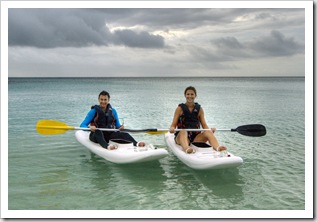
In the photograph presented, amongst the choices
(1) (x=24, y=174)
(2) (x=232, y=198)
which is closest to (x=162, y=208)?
(2) (x=232, y=198)

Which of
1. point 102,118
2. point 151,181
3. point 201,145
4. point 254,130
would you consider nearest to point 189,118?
point 201,145

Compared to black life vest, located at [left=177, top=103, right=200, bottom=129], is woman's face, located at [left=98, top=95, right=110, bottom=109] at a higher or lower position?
higher

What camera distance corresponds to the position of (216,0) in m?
4.71

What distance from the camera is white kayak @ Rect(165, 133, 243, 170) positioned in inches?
208

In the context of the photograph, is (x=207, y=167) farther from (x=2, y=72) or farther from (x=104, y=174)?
(x=2, y=72)

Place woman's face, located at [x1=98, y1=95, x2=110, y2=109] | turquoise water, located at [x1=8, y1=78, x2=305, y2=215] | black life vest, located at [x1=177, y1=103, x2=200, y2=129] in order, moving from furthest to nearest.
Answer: woman's face, located at [x1=98, y1=95, x2=110, y2=109], black life vest, located at [x1=177, y1=103, x2=200, y2=129], turquoise water, located at [x1=8, y1=78, x2=305, y2=215]

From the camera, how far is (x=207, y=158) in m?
5.50

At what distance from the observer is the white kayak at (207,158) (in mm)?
5277

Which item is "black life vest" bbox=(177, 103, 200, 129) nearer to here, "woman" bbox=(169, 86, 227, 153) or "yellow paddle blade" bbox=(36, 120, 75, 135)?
"woman" bbox=(169, 86, 227, 153)

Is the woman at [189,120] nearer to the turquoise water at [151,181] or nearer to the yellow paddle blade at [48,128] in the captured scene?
the turquoise water at [151,181]

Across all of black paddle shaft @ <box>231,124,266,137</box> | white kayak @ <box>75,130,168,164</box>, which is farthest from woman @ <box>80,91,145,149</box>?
black paddle shaft @ <box>231,124,266,137</box>

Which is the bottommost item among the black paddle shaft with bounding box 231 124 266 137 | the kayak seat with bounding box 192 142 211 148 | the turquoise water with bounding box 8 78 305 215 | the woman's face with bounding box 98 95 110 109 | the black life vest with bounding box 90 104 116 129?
the turquoise water with bounding box 8 78 305 215

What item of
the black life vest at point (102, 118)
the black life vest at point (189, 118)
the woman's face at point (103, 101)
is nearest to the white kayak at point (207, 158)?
the black life vest at point (189, 118)

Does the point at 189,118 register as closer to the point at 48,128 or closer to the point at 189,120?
the point at 189,120
